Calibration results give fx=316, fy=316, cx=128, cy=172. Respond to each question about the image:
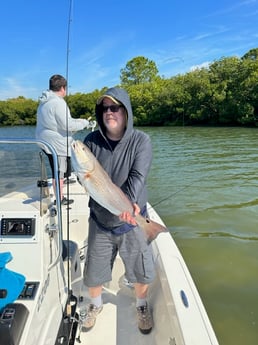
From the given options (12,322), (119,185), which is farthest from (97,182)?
(12,322)

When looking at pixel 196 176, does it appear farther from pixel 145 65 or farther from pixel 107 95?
pixel 145 65

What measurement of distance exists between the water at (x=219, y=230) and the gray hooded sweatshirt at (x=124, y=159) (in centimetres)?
149

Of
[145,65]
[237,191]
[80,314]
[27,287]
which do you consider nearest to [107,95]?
[27,287]

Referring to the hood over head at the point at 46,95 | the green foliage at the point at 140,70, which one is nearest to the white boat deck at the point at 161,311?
the hood over head at the point at 46,95

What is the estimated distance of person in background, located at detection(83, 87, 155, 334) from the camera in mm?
2160

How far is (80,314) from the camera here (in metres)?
2.70

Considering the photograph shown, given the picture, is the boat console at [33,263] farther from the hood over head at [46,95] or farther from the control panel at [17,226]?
the hood over head at [46,95]

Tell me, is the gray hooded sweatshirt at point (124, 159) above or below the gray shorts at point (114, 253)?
above

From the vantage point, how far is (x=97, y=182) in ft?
6.58

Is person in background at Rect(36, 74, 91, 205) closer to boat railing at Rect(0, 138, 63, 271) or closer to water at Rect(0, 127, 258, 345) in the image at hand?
water at Rect(0, 127, 258, 345)

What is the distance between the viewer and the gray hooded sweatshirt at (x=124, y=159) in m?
2.15

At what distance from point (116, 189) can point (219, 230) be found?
4285mm

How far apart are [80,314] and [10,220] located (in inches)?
45.0

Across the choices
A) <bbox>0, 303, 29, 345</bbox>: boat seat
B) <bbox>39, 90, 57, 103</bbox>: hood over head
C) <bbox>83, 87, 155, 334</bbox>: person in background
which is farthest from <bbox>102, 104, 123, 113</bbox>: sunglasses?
<bbox>39, 90, 57, 103</bbox>: hood over head
